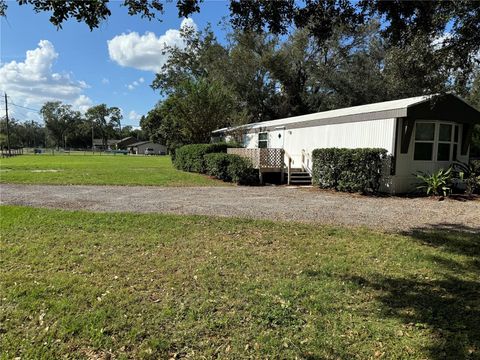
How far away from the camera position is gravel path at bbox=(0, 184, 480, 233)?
296 inches

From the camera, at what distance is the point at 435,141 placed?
39.2 feet

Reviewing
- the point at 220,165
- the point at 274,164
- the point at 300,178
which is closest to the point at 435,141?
the point at 300,178

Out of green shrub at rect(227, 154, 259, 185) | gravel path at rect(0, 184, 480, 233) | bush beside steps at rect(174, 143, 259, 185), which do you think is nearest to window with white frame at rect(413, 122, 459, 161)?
gravel path at rect(0, 184, 480, 233)

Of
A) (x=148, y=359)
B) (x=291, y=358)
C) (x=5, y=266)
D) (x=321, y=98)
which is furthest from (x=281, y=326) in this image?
(x=321, y=98)

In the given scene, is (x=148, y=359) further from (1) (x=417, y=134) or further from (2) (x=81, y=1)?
(1) (x=417, y=134)

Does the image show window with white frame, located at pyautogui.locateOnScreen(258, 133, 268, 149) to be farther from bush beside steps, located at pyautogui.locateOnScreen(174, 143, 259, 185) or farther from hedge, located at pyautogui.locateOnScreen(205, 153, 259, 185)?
hedge, located at pyautogui.locateOnScreen(205, 153, 259, 185)

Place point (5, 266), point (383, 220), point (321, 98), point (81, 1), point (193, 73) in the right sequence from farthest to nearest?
point (193, 73) < point (321, 98) < point (383, 220) < point (5, 266) < point (81, 1)

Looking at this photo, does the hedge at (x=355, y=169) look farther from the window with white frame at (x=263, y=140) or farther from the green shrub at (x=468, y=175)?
the window with white frame at (x=263, y=140)

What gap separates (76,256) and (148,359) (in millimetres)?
2675

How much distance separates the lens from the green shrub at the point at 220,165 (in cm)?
1469

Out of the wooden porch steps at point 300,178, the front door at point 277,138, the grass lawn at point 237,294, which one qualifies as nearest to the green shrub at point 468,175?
the wooden porch steps at point 300,178

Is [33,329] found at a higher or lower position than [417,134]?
lower

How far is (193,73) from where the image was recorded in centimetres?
3806

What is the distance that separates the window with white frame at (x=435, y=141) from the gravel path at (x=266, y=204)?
7.36 feet
